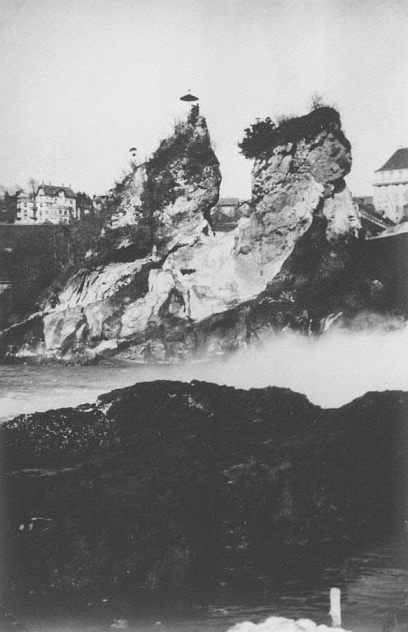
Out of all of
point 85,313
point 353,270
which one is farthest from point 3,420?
point 353,270

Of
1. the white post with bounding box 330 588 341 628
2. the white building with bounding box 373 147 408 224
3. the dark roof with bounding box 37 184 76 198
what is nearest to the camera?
the white post with bounding box 330 588 341 628

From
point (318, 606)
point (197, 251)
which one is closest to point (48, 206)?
point (197, 251)

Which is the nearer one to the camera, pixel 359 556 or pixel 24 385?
pixel 359 556

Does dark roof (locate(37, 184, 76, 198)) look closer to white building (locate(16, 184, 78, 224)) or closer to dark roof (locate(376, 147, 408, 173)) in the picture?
white building (locate(16, 184, 78, 224))

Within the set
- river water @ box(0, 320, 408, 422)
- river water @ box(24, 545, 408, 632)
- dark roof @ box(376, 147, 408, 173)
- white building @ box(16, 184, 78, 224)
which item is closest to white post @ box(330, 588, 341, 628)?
river water @ box(24, 545, 408, 632)

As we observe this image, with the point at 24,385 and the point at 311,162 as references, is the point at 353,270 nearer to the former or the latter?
the point at 311,162

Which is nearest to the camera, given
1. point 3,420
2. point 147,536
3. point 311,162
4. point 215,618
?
point 215,618

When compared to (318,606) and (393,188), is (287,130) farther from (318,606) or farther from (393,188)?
(318,606)
